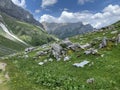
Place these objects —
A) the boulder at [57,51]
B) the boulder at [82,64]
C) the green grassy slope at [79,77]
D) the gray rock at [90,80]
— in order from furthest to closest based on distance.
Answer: the boulder at [57,51], the boulder at [82,64], the gray rock at [90,80], the green grassy slope at [79,77]

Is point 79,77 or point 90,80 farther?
point 79,77

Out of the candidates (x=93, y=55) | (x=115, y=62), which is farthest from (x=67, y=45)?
(x=115, y=62)

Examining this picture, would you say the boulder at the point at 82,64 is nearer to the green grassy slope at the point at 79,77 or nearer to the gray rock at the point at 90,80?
the green grassy slope at the point at 79,77

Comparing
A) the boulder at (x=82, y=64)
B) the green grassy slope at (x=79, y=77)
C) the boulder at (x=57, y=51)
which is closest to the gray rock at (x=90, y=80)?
the green grassy slope at (x=79, y=77)

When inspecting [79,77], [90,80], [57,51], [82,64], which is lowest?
[90,80]

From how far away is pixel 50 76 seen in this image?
35531 millimetres

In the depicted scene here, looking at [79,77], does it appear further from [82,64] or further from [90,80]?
[82,64]

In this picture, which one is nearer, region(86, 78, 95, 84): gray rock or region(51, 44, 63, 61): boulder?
region(86, 78, 95, 84): gray rock

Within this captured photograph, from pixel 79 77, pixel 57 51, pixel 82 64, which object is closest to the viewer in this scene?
pixel 79 77

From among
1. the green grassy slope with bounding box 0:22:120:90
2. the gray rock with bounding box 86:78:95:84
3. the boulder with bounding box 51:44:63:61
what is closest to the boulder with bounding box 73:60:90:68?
the green grassy slope with bounding box 0:22:120:90

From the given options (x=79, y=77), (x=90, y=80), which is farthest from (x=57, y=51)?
(x=90, y=80)

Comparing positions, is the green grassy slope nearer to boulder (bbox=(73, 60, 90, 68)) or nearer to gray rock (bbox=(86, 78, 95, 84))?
gray rock (bbox=(86, 78, 95, 84))

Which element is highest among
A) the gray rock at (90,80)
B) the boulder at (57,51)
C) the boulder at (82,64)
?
the boulder at (57,51)

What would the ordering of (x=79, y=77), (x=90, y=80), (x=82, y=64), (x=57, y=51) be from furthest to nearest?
(x=57, y=51), (x=82, y=64), (x=79, y=77), (x=90, y=80)
